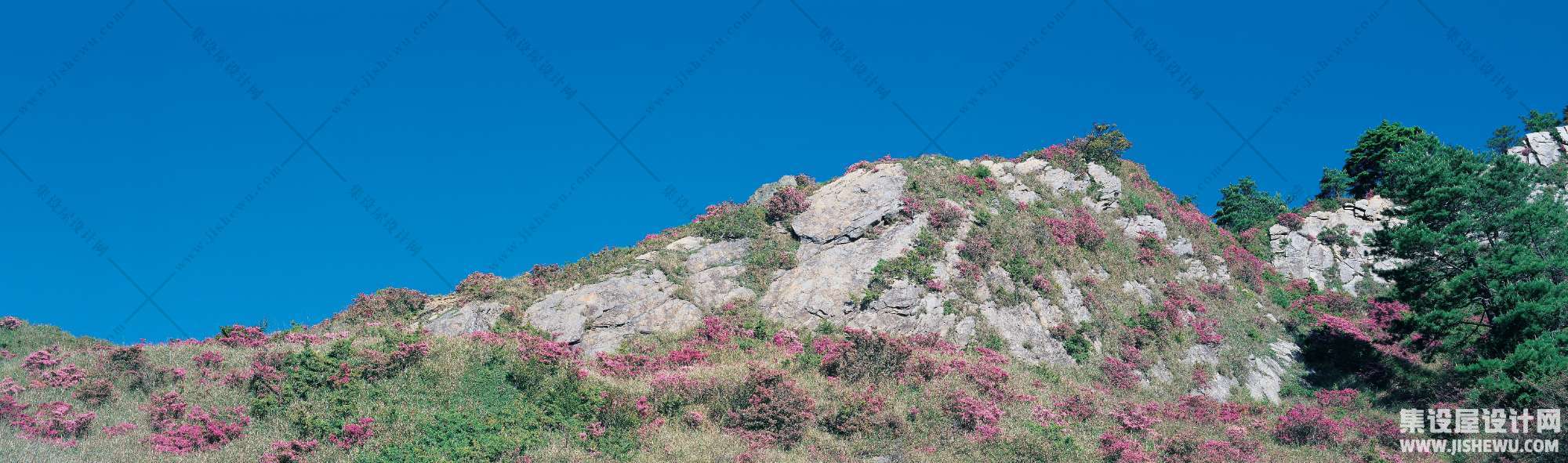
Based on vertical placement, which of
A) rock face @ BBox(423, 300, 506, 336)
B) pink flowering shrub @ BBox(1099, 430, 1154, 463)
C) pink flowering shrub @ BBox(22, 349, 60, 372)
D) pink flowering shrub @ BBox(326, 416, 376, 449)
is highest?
rock face @ BBox(423, 300, 506, 336)

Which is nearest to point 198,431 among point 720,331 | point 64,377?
point 64,377

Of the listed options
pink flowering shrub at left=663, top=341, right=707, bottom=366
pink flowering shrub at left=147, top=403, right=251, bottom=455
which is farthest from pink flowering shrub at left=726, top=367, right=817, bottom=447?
pink flowering shrub at left=147, top=403, right=251, bottom=455

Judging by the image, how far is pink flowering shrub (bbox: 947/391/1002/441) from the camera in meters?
19.9

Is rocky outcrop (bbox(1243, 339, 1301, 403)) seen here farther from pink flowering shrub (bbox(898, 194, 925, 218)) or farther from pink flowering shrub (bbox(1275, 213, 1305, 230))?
pink flowering shrub (bbox(1275, 213, 1305, 230))

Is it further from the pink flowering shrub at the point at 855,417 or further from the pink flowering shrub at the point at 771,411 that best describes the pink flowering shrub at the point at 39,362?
the pink flowering shrub at the point at 855,417

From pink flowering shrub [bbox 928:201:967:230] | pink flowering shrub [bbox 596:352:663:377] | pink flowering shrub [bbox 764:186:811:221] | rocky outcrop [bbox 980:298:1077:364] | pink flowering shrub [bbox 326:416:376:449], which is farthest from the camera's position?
pink flowering shrub [bbox 764:186:811:221]

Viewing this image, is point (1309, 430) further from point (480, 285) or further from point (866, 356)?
point (480, 285)

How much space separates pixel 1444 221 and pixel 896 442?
881 inches

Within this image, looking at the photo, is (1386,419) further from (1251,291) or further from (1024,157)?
(1024,157)

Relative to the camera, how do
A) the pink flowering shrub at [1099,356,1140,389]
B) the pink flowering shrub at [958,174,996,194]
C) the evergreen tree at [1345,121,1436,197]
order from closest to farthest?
1. the pink flowering shrub at [1099,356,1140,389]
2. the pink flowering shrub at [958,174,996,194]
3. the evergreen tree at [1345,121,1436,197]

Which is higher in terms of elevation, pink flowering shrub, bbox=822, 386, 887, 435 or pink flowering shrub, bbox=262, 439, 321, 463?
pink flowering shrub, bbox=822, 386, 887, 435

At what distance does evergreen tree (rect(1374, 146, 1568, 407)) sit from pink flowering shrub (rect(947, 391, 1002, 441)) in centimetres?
1529

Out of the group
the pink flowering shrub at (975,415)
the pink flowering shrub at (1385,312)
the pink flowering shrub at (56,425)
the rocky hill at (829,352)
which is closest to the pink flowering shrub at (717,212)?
the rocky hill at (829,352)

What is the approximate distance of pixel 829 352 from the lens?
23.9m
